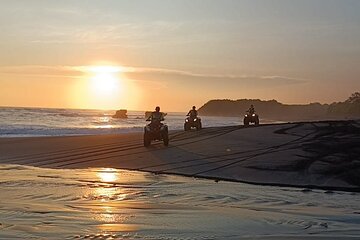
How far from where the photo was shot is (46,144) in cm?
2777

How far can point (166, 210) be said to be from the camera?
9820 millimetres

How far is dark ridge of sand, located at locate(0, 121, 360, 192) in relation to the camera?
1570 cm

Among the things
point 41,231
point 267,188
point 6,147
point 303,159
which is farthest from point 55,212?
point 6,147

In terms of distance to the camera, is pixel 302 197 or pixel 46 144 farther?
pixel 46 144

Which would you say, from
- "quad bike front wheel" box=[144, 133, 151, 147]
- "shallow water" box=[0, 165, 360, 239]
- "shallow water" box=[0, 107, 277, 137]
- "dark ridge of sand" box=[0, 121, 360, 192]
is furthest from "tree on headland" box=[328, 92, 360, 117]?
"shallow water" box=[0, 165, 360, 239]

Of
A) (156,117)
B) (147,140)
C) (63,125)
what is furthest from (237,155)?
(63,125)

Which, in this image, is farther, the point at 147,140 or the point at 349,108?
the point at 349,108

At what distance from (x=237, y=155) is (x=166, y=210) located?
414 inches

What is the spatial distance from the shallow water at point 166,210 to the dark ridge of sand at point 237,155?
6.33 ft

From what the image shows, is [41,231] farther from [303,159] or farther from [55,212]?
[303,159]

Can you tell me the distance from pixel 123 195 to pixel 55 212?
264 centimetres

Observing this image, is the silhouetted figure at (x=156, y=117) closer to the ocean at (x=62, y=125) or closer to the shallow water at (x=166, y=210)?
the shallow water at (x=166, y=210)

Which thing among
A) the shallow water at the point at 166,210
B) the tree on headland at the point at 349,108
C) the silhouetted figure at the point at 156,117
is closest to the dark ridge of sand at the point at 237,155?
the silhouetted figure at the point at 156,117

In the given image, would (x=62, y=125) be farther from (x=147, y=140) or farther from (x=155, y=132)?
(x=155, y=132)
